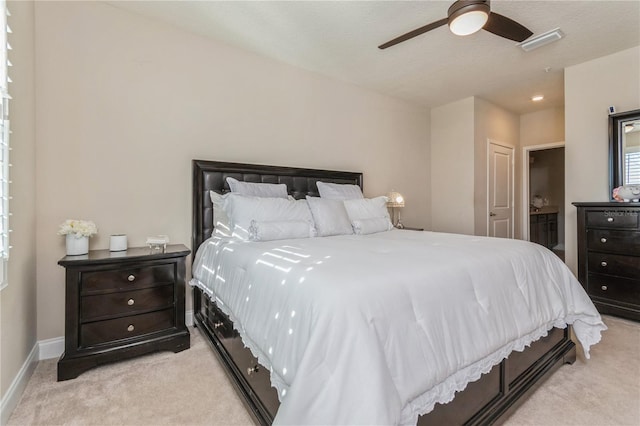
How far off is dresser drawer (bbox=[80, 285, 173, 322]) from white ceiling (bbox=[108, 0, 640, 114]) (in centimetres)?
236

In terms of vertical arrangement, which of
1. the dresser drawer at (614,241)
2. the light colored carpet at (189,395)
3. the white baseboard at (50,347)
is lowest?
the light colored carpet at (189,395)

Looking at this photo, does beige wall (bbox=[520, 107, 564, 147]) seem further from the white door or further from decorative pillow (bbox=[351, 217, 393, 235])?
decorative pillow (bbox=[351, 217, 393, 235])

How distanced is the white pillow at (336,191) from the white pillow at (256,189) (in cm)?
54

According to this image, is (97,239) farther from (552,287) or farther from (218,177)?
(552,287)

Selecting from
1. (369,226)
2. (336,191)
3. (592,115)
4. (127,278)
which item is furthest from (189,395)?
(592,115)

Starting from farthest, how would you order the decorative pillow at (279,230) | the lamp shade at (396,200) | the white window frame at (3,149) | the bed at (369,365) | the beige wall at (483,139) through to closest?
1. the beige wall at (483,139)
2. the lamp shade at (396,200)
3. the decorative pillow at (279,230)
4. the white window frame at (3,149)
5. the bed at (369,365)

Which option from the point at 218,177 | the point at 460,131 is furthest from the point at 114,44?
the point at 460,131

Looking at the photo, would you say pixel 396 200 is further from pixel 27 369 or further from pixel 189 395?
pixel 27 369

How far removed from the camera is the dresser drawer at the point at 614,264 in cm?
290

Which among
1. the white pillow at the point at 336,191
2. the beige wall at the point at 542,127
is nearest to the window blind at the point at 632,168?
the beige wall at the point at 542,127

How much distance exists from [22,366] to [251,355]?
1.55 m

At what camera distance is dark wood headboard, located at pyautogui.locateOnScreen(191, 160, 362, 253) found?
9.29ft

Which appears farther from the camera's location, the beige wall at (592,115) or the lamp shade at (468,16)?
the beige wall at (592,115)

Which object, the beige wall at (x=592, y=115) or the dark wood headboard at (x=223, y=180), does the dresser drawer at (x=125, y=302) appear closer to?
the dark wood headboard at (x=223, y=180)
